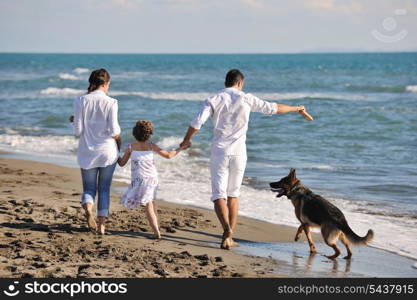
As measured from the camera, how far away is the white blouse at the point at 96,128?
686 centimetres

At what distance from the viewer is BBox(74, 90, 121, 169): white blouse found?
270 inches

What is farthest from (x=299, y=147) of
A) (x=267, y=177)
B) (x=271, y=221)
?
(x=271, y=221)

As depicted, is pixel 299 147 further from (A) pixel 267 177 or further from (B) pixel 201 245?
(B) pixel 201 245

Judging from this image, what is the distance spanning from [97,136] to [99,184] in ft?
1.90

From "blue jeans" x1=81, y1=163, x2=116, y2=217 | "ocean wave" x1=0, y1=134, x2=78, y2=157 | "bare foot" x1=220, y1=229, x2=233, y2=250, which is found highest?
"blue jeans" x1=81, y1=163, x2=116, y2=217

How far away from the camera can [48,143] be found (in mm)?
16812

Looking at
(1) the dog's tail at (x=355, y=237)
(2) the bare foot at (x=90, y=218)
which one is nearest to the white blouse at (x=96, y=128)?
(2) the bare foot at (x=90, y=218)

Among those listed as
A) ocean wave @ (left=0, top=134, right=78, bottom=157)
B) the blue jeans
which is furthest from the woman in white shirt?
ocean wave @ (left=0, top=134, right=78, bottom=157)

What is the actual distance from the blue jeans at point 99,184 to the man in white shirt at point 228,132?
0.92 metres

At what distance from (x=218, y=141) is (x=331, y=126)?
14.2 meters

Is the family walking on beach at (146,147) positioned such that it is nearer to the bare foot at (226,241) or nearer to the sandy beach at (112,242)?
the bare foot at (226,241)

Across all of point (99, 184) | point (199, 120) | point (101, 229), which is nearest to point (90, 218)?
point (101, 229)

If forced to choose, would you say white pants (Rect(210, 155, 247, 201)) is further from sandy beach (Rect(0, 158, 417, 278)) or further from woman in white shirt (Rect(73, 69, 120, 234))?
woman in white shirt (Rect(73, 69, 120, 234))

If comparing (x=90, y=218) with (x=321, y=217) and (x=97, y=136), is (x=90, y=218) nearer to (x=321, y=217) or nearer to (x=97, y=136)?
(x=97, y=136)
